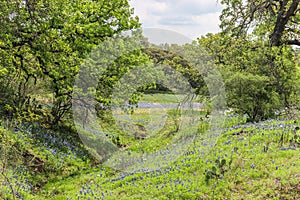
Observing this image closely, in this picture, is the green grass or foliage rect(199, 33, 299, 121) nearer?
the green grass

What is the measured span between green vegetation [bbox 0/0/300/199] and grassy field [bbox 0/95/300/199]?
0.11 feet

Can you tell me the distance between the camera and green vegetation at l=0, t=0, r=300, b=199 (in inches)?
287

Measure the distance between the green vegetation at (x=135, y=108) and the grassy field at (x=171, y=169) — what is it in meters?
0.03

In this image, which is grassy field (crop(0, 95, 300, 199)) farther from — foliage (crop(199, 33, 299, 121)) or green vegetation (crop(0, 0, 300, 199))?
→ foliage (crop(199, 33, 299, 121))

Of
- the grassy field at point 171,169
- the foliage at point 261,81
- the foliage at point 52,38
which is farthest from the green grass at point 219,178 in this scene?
the foliage at point 261,81

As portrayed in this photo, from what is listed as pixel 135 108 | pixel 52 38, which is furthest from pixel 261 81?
pixel 52 38

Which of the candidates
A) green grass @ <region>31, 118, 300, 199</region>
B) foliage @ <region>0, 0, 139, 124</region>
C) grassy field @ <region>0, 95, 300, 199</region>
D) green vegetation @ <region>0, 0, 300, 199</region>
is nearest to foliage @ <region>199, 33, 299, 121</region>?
Answer: green vegetation @ <region>0, 0, 300, 199</region>

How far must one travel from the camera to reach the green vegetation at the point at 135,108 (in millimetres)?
7293

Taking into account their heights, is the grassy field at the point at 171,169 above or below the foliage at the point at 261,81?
below

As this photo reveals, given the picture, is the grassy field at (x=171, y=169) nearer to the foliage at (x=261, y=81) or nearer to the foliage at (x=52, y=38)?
the foliage at (x=52, y=38)

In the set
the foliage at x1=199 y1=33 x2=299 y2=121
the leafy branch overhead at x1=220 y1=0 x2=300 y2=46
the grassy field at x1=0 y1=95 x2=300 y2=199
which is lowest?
the grassy field at x1=0 y1=95 x2=300 y2=199

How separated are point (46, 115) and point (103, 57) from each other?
13.2 ft

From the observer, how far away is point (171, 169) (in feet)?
26.4

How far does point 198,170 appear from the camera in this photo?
302 inches
